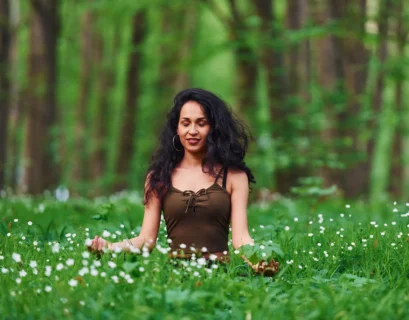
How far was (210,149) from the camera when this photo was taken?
15.7ft

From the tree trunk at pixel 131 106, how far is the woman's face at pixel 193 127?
50.3 ft

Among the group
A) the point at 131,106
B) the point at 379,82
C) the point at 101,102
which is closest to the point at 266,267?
the point at 379,82

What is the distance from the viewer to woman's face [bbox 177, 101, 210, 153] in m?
4.80

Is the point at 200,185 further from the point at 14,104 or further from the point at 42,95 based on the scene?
the point at 14,104

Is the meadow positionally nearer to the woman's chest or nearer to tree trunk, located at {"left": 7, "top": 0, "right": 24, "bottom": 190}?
the woman's chest

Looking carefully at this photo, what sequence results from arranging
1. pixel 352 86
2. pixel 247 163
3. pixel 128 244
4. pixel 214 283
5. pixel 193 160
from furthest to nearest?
pixel 352 86 < pixel 247 163 < pixel 193 160 < pixel 128 244 < pixel 214 283

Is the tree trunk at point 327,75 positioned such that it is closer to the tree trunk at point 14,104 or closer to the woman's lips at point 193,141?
the tree trunk at point 14,104

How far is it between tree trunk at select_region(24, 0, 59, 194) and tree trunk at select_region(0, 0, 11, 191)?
4.76ft

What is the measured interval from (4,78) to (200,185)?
9.66 metres

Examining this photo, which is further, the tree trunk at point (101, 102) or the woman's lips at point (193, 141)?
the tree trunk at point (101, 102)

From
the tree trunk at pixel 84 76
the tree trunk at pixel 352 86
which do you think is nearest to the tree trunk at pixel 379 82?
the tree trunk at pixel 352 86

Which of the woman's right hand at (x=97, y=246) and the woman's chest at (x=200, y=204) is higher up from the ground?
the woman's chest at (x=200, y=204)

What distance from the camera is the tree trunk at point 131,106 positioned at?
20.0m

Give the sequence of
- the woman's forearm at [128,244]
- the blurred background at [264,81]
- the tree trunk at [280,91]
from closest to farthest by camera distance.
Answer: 1. the woman's forearm at [128,244]
2. the blurred background at [264,81]
3. the tree trunk at [280,91]
